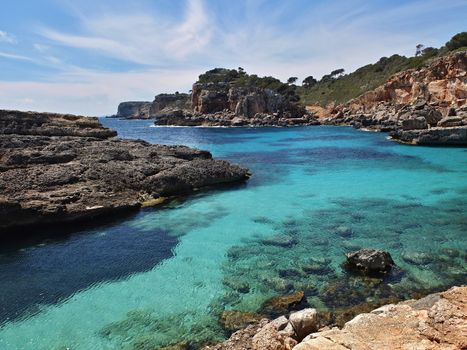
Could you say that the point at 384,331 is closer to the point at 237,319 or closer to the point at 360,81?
the point at 237,319

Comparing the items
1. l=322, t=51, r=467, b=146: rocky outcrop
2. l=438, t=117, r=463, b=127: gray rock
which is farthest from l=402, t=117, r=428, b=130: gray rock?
l=438, t=117, r=463, b=127: gray rock

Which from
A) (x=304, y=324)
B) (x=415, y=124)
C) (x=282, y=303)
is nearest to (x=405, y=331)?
(x=304, y=324)

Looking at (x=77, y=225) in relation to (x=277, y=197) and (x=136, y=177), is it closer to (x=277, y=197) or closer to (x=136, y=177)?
(x=136, y=177)

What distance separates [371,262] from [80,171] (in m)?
18.7

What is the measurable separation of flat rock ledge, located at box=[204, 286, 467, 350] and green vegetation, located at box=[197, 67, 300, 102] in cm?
12561

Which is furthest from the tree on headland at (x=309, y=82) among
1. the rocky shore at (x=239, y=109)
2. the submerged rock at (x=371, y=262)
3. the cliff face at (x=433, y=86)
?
the submerged rock at (x=371, y=262)

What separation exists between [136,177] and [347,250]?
50.9 ft

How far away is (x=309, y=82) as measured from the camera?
547 feet

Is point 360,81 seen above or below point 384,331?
above

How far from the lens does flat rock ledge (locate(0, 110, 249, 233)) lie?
20859 mm

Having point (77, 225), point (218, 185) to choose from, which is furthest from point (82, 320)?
point (218, 185)

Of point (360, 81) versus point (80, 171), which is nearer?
point (80, 171)

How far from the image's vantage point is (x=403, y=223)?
65.0 ft

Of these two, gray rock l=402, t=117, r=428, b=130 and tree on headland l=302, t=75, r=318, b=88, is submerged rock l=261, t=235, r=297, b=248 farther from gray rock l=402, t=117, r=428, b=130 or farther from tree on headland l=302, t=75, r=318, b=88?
tree on headland l=302, t=75, r=318, b=88
